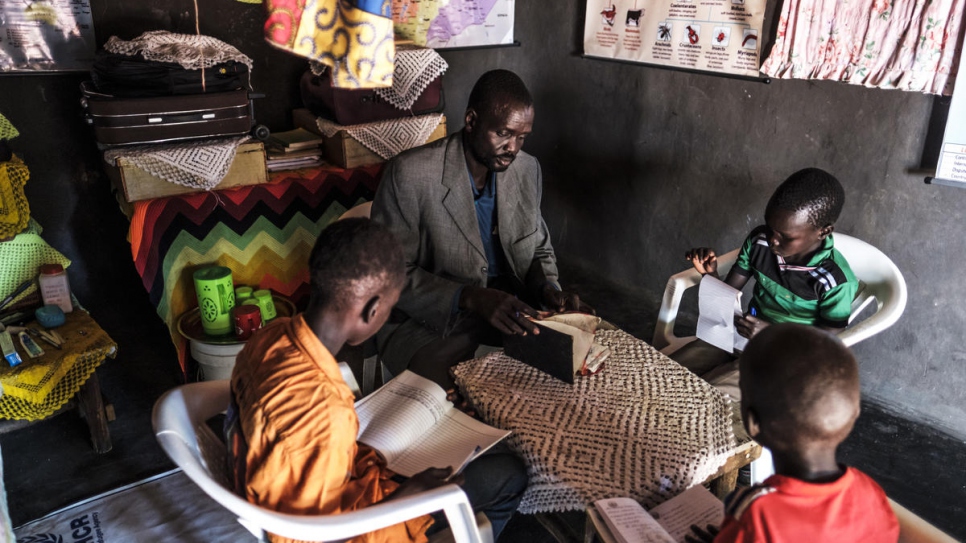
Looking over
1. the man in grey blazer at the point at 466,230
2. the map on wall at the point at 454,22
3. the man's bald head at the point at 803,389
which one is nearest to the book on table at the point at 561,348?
the man in grey blazer at the point at 466,230

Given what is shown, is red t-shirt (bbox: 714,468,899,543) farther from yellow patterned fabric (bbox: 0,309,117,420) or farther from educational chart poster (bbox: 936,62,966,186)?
yellow patterned fabric (bbox: 0,309,117,420)

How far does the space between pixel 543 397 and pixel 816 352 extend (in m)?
0.73

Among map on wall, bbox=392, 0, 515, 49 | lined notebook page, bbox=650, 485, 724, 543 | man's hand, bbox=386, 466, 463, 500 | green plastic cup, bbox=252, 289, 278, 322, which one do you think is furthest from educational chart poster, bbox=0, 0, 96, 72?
lined notebook page, bbox=650, 485, 724, 543

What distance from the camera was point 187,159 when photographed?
3031mm

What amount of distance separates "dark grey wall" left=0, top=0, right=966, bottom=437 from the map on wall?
0.12 meters

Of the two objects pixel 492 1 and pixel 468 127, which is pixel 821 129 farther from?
pixel 492 1

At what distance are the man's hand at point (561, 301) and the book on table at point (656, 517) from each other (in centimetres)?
84

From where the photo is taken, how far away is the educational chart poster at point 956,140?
98.2 inches

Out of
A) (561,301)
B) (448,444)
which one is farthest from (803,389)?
(561,301)

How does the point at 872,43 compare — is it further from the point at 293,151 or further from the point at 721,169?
the point at 293,151

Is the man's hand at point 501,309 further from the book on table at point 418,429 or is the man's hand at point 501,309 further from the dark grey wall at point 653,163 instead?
the dark grey wall at point 653,163

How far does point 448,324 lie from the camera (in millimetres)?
2340

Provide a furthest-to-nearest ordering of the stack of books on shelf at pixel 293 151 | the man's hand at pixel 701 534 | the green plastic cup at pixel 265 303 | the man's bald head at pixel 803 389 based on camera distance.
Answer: the stack of books on shelf at pixel 293 151, the green plastic cup at pixel 265 303, the man's hand at pixel 701 534, the man's bald head at pixel 803 389

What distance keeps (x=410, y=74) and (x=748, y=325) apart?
2.15 meters
